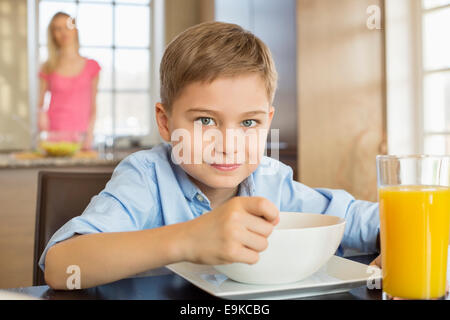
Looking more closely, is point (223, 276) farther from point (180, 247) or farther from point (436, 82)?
point (436, 82)

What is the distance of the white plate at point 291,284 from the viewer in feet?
1.77

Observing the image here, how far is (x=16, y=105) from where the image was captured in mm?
4305

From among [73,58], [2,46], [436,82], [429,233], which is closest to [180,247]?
[429,233]

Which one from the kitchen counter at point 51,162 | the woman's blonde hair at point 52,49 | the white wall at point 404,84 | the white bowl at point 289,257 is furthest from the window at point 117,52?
the white bowl at point 289,257

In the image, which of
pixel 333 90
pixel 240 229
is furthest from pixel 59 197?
pixel 333 90

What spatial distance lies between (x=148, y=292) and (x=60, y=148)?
81.6 inches

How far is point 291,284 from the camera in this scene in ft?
1.85

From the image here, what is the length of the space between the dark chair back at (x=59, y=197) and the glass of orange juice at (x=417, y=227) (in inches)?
28.0

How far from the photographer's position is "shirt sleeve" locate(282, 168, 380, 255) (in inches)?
35.5

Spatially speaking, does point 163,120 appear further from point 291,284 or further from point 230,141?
point 291,284

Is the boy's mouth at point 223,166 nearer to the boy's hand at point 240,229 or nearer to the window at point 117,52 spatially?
the boy's hand at point 240,229

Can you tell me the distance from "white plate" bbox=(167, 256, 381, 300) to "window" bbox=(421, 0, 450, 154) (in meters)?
1.87

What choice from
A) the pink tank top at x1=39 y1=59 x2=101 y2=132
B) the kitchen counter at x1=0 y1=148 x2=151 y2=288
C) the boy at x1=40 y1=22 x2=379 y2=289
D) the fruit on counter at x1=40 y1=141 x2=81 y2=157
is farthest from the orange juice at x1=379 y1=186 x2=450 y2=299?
the pink tank top at x1=39 y1=59 x2=101 y2=132
